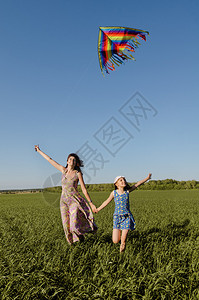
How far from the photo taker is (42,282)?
11.8ft

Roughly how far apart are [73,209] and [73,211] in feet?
0.15

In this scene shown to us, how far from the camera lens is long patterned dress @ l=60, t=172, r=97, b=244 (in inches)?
221

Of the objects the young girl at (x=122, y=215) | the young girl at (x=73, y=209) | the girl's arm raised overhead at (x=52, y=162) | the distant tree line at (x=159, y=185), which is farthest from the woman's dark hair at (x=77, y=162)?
the distant tree line at (x=159, y=185)

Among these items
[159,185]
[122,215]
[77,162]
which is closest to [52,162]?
[77,162]

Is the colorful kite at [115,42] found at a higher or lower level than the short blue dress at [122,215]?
higher

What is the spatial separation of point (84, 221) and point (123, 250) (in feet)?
3.65

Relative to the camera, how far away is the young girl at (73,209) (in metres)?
5.57

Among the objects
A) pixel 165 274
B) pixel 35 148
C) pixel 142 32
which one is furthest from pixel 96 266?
pixel 142 32

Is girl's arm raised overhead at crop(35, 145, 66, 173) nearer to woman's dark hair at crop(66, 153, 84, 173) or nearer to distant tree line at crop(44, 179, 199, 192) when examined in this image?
woman's dark hair at crop(66, 153, 84, 173)

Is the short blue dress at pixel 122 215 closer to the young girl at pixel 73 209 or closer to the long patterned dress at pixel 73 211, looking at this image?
the young girl at pixel 73 209

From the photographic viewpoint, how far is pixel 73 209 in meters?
5.62

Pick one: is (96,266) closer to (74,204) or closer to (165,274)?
(165,274)

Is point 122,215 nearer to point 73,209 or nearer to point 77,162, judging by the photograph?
point 73,209

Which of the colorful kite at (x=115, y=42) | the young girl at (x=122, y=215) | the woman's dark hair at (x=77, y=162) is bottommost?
the young girl at (x=122, y=215)
